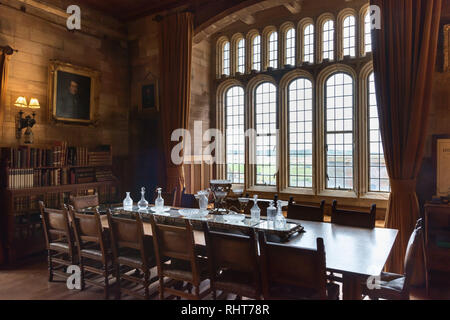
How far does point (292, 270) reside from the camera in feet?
6.37

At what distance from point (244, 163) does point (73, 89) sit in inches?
144

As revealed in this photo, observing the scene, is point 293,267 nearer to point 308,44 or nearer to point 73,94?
point 73,94

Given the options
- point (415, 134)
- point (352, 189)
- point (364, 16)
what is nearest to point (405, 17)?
point (415, 134)

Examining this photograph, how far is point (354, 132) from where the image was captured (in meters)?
5.71

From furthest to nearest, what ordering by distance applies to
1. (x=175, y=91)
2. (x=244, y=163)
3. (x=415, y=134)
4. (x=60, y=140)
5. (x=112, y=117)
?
(x=244, y=163) → (x=112, y=117) → (x=175, y=91) → (x=60, y=140) → (x=415, y=134)

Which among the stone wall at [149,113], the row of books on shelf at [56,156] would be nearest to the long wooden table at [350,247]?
the row of books on shelf at [56,156]

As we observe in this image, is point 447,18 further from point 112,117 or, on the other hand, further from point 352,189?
point 112,117

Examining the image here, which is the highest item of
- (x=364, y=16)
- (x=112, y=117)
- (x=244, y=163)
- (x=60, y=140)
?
(x=364, y=16)

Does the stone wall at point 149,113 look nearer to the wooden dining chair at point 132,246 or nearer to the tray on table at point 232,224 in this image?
the tray on table at point 232,224

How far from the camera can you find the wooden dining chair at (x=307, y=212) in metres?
3.32

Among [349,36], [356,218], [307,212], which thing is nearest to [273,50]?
[349,36]

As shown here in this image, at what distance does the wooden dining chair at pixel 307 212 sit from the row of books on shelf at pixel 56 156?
377cm

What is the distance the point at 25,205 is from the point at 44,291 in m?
1.79

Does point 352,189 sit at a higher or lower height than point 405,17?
lower
